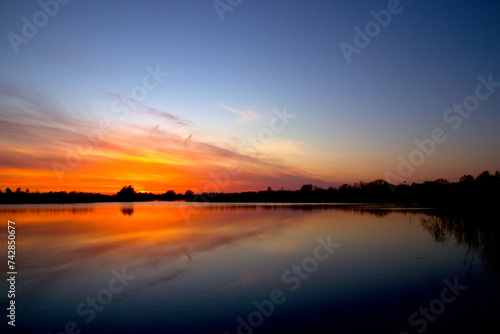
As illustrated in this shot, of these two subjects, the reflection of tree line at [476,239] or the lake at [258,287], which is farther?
the reflection of tree line at [476,239]

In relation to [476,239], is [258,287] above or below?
below

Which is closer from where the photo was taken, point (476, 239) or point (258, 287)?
point (258, 287)

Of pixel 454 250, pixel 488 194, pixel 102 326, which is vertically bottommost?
pixel 102 326

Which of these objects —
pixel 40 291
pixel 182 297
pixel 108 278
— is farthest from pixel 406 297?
pixel 40 291

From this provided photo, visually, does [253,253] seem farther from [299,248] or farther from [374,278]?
[374,278]

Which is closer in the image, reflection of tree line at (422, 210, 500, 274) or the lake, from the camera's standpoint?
the lake

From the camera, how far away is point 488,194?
132ft

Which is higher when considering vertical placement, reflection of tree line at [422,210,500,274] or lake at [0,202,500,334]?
reflection of tree line at [422,210,500,274]

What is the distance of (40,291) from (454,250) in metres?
21.1

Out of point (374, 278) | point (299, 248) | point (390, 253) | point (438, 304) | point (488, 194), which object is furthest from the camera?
point (488, 194)

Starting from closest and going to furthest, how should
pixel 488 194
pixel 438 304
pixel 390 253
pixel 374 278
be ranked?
1. pixel 438 304
2. pixel 374 278
3. pixel 390 253
4. pixel 488 194

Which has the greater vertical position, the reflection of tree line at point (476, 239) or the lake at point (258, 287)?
the reflection of tree line at point (476, 239)

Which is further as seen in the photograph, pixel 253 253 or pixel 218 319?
pixel 253 253

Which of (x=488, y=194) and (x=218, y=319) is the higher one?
(x=488, y=194)
